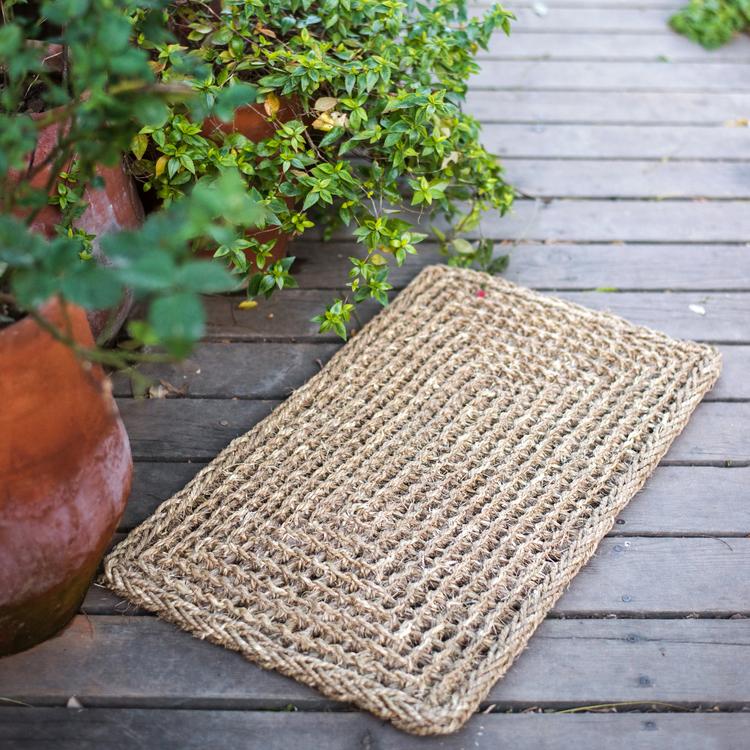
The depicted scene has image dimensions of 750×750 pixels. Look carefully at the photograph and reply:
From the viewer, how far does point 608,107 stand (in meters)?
2.31

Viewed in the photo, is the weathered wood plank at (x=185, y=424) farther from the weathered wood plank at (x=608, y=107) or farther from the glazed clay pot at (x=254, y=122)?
the weathered wood plank at (x=608, y=107)

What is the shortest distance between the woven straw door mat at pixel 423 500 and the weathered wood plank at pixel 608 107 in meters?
0.82

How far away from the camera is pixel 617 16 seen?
9.04ft

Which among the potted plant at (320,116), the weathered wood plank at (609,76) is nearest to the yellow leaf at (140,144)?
the potted plant at (320,116)

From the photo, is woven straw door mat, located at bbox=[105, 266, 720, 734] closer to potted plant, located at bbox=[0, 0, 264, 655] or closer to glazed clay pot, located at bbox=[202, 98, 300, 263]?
potted plant, located at bbox=[0, 0, 264, 655]

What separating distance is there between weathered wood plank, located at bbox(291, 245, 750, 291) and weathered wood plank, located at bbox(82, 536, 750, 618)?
25.1 inches

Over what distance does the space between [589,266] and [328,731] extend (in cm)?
113

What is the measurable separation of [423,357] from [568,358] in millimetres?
260

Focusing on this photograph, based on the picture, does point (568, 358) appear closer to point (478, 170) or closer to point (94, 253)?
point (478, 170)

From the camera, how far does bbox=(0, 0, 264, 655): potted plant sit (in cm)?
67

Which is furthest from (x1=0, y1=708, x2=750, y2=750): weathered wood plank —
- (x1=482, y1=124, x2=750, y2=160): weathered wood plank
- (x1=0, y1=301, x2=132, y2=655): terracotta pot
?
(x1=482, y1=124, x2=750, y2=160): weathered wood plank

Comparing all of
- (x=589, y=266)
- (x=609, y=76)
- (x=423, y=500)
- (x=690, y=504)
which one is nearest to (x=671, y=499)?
(x=690, y=504)

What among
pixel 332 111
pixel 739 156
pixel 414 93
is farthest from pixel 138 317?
pixel 739 156

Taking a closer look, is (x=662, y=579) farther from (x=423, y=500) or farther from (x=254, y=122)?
(x=254, y=122)
